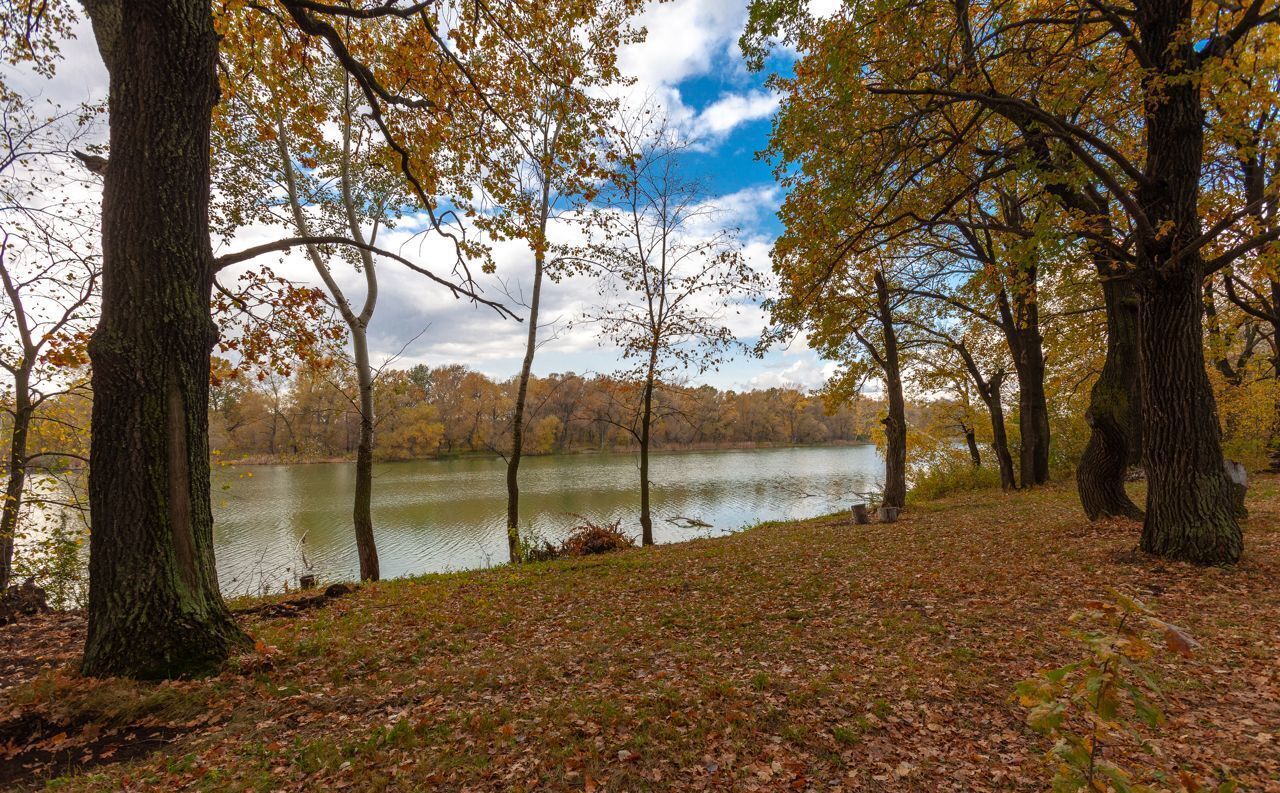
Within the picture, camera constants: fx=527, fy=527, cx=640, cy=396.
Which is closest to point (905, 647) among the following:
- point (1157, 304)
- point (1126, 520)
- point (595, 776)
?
point (595, 776)

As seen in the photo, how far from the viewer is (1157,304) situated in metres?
5.76

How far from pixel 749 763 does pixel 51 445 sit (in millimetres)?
10768

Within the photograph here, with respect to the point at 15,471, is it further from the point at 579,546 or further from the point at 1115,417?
the point at 1115,417

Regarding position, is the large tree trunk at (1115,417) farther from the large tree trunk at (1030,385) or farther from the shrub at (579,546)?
the shrub at (579,546)

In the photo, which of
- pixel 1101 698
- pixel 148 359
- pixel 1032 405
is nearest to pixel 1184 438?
pixel 1101 698

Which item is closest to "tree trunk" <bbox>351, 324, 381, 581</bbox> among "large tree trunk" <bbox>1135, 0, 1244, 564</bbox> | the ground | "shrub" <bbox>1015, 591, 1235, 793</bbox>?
the ground

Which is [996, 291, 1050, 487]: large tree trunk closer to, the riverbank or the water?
the water

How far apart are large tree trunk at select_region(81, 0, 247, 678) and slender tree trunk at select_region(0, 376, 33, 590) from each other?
4295 millimetres

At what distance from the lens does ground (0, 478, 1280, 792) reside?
2881 mm

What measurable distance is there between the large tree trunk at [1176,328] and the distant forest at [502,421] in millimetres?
8386

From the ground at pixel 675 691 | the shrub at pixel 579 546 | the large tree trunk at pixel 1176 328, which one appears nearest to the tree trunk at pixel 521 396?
the shrub at pixel 579 546

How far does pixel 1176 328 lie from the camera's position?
568 cm

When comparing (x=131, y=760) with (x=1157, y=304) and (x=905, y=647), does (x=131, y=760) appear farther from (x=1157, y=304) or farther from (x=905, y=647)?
(x=1157, y=304)

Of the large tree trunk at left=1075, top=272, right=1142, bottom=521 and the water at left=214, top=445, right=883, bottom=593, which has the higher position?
the large tree trunk at left=1075, top=272, right=1142, bottom=521
